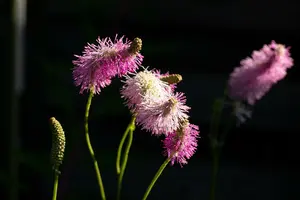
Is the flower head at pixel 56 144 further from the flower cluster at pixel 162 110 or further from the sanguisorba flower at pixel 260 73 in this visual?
the sanguisorba flower at pixel 260 73

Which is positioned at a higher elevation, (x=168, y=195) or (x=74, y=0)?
(x=74, y=0)

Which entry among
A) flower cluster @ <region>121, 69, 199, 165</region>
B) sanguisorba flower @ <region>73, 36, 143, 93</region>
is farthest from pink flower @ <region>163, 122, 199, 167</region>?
sanguisorba flower @ <region>73, 36, 143, 93</region>

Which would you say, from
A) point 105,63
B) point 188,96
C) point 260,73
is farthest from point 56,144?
point 188,96

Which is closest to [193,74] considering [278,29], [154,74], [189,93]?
[189,93]

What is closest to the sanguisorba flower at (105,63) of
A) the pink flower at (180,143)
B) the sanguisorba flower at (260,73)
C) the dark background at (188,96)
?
the pink flower at (180,143)

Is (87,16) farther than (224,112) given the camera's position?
No

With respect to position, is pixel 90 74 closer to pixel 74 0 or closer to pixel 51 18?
pixel 74 0

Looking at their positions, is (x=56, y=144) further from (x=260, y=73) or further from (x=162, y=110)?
(x=260, y=73)
